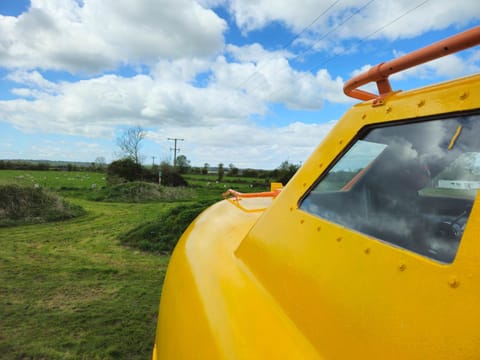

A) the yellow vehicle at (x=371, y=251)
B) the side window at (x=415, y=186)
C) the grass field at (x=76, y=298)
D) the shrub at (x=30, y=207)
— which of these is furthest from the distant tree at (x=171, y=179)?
the side window at (x=415, y=186)

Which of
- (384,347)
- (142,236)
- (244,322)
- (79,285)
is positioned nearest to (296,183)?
(244,322)

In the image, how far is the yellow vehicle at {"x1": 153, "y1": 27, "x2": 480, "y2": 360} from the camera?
837 millimetres

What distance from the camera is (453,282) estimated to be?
0.80 m

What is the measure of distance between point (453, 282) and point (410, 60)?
2.72 feet

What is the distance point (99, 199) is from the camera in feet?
63.8

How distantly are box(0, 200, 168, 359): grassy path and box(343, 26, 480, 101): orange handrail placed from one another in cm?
346

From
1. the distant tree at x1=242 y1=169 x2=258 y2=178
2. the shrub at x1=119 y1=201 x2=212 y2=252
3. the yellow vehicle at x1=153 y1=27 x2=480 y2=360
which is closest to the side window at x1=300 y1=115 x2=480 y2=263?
the yellow vehicle at x1=153 y1=27 x2=480 y2=360

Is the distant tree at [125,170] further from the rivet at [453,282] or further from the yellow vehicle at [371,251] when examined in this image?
the rivet at [453,282]

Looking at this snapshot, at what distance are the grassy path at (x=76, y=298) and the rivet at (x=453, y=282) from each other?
11.5ft

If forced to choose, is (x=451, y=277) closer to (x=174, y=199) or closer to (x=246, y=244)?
(x=246, y=244)

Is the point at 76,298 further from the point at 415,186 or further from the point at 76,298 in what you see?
the point at 415,186

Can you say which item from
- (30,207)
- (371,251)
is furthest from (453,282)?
(30,207)

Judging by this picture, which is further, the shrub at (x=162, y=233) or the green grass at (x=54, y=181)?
the green grass at (x=54, y=181)

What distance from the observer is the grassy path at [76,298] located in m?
3.61
